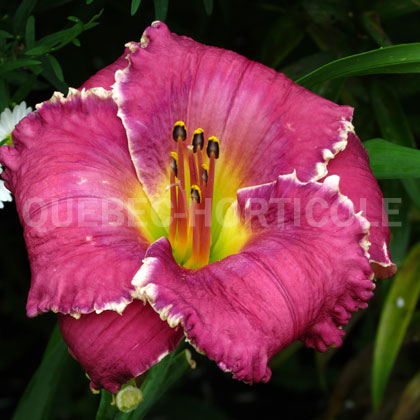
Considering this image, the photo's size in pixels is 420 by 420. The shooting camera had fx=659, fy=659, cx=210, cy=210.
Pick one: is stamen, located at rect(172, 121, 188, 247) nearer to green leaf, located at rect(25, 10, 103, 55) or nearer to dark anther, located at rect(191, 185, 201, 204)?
dark anther, located at rect(191, 185, 201, 204)

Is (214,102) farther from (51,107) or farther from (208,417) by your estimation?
(208,417)

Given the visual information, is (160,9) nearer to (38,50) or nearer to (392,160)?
(38,50)

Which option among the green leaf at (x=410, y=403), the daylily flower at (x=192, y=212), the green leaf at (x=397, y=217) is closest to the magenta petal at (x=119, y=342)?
the daylily flower at (x=192, y=212)

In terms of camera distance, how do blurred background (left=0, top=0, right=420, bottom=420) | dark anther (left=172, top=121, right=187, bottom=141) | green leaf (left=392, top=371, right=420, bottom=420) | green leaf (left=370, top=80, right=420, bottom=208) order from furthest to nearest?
green leaf (left=392, top=371, right=420, bottom=420), green leaf (left=370, top=80, right=420, bottom=208), blurred background (left=0, top=0, right=420, bottom=420), dark anther (left=172, top=121, right=187, bottom=141)

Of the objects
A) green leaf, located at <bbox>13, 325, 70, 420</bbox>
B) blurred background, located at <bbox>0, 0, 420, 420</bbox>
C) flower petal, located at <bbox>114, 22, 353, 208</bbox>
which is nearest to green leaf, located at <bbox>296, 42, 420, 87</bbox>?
flower petal, located at <bbox>114, 22, 353, 208</bbox>

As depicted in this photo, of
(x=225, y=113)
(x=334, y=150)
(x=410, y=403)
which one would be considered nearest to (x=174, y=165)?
(x=225, y=113)

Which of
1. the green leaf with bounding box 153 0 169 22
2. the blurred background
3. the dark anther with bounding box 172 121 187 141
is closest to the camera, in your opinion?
the dark anther with bounding box 172 121 187 141

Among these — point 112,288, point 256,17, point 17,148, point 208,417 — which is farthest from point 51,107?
point 208,417
